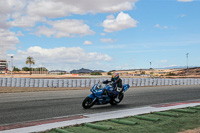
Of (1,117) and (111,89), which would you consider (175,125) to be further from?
(1,117)

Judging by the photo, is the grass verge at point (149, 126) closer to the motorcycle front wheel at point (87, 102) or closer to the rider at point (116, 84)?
the motorcycle front wheel at point (87, 102)

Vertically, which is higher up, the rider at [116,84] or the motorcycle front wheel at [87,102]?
the rider at [116,84]

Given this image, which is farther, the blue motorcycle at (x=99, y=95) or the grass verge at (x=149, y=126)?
the blue motorcycle at (x=99, y=95)

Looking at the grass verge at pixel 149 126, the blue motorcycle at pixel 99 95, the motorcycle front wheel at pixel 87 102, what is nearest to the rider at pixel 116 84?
the blue motorcycle at pixel 99 95

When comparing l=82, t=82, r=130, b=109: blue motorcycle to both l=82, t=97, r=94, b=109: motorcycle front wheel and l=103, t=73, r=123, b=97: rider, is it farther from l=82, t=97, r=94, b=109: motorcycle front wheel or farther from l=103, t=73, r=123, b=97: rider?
l=103, t=73, r=123, b=97: rider

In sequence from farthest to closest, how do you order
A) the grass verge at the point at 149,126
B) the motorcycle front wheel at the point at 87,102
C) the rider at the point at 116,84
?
the rider at the point at 116,84 → the motorcycle front wheel at the point at 87,102 → the grass verge at the point at 149,126

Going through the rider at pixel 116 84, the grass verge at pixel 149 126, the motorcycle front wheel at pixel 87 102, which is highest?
the rider at pixel 116 84

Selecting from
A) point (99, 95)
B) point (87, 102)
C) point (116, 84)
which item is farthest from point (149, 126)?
point (116, 84)

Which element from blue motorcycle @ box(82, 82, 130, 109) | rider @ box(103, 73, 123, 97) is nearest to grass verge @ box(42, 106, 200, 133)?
blue motorcycle @ box(82, 82, 130, 109)

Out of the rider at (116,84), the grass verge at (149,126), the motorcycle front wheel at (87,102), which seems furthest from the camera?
the rider at (116,84)

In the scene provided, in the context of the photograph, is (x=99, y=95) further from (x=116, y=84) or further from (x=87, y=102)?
(x=116, y=84)

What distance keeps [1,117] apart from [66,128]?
11.4ft

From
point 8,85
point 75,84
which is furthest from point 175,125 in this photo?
point 8,85

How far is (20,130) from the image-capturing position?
645 centimetres
